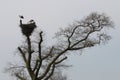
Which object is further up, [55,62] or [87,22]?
[87,22]

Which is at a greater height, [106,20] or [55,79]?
[106,20]

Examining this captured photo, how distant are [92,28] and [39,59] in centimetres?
463

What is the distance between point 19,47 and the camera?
112ft

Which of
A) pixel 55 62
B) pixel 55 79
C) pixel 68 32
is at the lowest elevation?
pixel 55 79

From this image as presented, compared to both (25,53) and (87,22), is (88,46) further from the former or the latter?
(25,53)

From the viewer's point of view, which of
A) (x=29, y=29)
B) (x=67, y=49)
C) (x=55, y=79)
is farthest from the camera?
(x=55, y=79)

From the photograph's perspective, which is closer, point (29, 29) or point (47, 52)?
point (29, 29)

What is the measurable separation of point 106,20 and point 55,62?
5.00 m

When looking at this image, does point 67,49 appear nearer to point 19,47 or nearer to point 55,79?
point 19,47

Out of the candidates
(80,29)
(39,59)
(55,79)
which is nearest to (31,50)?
(39,59)

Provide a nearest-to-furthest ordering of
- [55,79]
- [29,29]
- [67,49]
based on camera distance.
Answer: [29,29] → [67,49] → [55,79]

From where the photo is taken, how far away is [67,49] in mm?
34312

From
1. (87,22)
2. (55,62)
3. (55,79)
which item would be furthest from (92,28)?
(55,79)

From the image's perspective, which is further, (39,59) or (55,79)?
(55,79)
